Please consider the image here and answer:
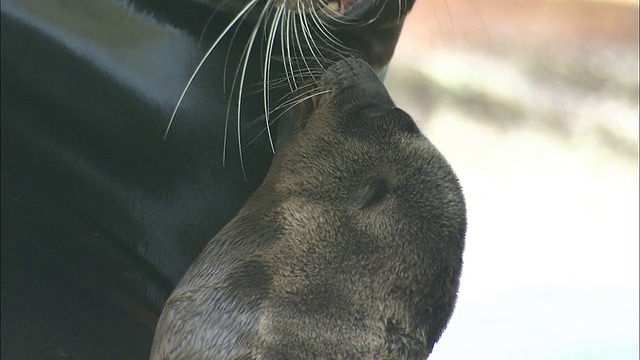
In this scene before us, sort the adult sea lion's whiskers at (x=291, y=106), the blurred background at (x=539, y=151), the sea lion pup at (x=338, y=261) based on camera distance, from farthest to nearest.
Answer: the blurred background at (x=539, y=151) < the adult sea lion's whiskers at (x=291, y=106) < the sea lion pup at (x=338, y=261)

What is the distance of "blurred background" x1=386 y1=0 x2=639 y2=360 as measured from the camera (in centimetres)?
138

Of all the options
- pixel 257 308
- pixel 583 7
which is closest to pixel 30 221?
pixel 257 308

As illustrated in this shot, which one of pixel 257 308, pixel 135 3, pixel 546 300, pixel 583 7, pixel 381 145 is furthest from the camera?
pixel 583 7

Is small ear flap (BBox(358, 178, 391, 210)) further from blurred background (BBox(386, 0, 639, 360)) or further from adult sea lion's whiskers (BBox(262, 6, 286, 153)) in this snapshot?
blurred background (BBox(386, 0, 639, 360))

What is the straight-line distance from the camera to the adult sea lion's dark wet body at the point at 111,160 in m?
1.00

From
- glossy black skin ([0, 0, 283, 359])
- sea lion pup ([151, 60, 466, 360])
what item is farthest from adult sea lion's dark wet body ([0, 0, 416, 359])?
sea lion pup ([151, 60, 466, 360])

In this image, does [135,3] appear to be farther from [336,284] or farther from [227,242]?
[336,284]

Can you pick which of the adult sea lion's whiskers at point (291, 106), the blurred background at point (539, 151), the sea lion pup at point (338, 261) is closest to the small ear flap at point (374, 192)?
the sea lion pup at point (338, 261)

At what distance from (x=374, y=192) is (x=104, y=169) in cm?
42

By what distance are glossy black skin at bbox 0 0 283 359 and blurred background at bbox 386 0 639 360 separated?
0.48 m

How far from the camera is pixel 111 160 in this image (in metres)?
1.03

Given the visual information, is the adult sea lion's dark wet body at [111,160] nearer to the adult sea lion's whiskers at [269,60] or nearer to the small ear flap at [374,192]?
the adult sea lion's whiskers at [269,60]

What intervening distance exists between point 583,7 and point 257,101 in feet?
2.96

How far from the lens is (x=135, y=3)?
39.1 inches
